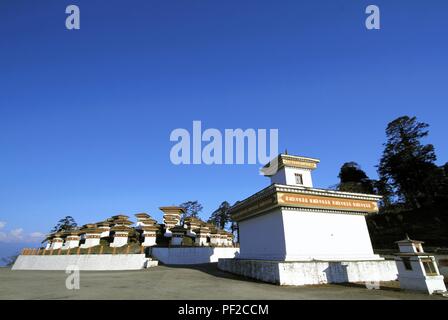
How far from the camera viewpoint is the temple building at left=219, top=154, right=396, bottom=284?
14062 millimetres

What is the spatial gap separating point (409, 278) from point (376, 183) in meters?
42.4

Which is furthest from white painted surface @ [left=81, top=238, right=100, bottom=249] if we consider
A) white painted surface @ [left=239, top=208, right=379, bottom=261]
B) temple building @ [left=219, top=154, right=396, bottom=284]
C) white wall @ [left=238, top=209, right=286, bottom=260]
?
white painted surface @ [left=239, top=208, right=379, bottom=261]

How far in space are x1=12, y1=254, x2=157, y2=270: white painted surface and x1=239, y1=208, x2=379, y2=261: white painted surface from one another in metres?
13.7

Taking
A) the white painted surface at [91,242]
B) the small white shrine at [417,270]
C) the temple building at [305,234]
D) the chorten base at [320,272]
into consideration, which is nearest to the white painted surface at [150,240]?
the white painted surface at [91,242]

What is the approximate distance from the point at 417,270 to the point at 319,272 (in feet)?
14.6

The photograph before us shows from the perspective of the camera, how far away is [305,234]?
15453 millimetres

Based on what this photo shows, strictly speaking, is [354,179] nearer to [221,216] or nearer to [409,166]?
[409,166]

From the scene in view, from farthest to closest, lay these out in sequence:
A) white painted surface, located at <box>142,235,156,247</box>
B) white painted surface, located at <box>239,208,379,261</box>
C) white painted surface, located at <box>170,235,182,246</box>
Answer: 1. white painted surface, located at <box>142,235,156,247</box>
2. white painted surface, located at <box>170,235,182,246</box>
3. white painted surface, located at <box>239,208,379,261</box>

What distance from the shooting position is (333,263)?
1409cm

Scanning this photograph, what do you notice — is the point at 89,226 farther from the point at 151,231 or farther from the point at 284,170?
the point at 284,170

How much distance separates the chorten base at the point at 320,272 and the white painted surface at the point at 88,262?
14351mm

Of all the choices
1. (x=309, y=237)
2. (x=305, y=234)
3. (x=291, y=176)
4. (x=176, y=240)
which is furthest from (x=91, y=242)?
(x=309, y=237)

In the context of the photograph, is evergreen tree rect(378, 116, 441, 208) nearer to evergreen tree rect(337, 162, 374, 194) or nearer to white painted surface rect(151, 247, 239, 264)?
evergreen tree rect(337, 162, 374, 194)

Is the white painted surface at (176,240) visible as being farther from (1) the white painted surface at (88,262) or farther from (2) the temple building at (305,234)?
(2) the temple building at (305,234)
